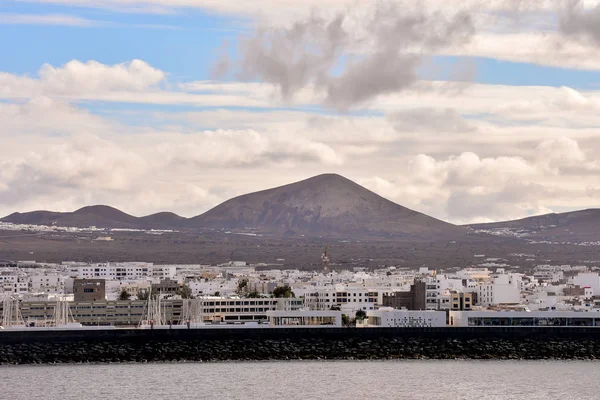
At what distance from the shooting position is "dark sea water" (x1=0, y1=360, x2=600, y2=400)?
2603 inches

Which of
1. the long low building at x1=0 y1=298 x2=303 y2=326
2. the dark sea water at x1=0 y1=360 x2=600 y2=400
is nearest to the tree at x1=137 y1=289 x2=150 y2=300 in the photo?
the long low building at x1=0 y1=298 x2=303 y2=326

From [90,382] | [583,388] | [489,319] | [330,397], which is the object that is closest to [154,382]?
[90,382]

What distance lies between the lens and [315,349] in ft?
291

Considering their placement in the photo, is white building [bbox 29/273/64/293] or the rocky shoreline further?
white building [bbox 29/273/64/293]

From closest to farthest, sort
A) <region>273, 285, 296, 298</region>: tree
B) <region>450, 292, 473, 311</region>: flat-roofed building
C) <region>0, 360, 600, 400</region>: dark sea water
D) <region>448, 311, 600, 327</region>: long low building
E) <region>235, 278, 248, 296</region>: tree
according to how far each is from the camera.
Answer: <region>0, 360, 600, 400</region>: dark sea water → <region>448, 311, 600, 327</region>: long low building → <region>450, 292, 473, 311</region>: flat-roofed building → <region>273, 285, 296, 298</region>: tree → <region>235, 278, 248, 296</region>: tree

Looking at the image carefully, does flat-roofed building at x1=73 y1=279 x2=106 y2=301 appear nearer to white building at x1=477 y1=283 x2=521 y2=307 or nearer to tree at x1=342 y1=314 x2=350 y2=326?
tree at x1=342 y1=314 x2=350 y2=326

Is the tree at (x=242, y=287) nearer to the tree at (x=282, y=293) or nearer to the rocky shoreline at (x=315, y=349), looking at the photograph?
the tree at (x=282, y=293)

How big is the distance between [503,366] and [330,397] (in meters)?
18.3

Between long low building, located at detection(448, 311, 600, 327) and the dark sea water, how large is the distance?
12063mm

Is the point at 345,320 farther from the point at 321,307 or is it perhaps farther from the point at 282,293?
the point at 282,293

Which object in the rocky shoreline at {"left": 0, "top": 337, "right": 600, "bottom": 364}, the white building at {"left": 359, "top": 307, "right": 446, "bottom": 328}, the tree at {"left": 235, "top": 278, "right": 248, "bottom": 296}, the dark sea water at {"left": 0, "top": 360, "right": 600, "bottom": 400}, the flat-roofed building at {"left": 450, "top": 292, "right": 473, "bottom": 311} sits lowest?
the dark sea water at {"left": 0, "top": 360, "right": 600, "bottom": 400}

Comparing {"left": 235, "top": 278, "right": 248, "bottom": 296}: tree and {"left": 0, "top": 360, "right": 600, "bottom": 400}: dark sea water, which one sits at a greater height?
{"left": 235, "top": 278, "right": 248, "bottom": 296}: tree

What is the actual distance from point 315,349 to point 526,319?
50.9 ft

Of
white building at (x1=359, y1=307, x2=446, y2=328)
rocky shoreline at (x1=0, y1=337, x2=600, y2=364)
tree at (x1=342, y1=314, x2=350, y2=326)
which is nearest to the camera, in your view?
rocky shoreline at (x1=0, y1=337, x2=600, y2=364)
